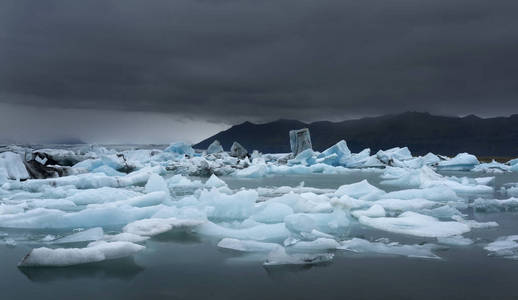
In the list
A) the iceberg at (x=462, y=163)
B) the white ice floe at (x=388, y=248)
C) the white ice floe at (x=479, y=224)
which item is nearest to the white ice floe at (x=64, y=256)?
the white ice floe at (x=388, y=248)

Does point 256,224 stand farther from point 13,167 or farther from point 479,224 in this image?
Result: point 13,167

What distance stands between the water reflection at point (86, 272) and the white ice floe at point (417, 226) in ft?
9.78

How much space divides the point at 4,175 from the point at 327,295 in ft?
34.3

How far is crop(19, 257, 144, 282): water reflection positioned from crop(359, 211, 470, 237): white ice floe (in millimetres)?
2980

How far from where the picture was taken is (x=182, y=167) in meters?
19.6

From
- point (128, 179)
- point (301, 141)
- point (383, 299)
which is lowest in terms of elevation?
point (383, 299)

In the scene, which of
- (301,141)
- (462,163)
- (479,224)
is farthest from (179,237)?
(301,141)

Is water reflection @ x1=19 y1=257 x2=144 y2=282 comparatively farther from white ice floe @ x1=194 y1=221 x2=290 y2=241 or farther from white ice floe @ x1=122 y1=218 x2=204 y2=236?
white ice floe @ x1=194 y1=221 x2=290 y2=241

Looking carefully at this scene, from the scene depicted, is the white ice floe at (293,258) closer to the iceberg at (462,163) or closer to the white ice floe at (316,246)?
the white ice floe at (316,246)

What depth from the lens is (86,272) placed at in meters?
3.26

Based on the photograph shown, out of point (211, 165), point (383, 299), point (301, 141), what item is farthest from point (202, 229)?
point (301, 141)

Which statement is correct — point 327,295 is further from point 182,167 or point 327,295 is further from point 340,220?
point 182,167

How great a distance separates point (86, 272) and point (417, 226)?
3.70 meters

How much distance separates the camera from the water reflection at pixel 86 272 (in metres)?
3.15
